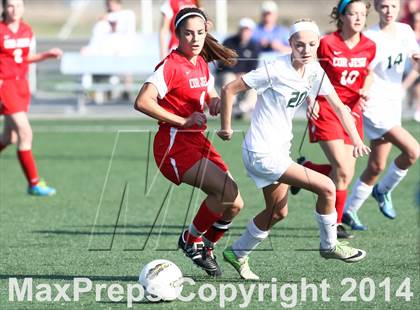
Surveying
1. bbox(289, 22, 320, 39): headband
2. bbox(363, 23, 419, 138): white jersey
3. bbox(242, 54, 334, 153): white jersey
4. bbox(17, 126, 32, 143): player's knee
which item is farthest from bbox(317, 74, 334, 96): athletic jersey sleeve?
bbox(17, 126, 32, 143): player's knee

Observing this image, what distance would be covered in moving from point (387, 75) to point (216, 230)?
269cm

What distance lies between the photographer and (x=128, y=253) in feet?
26.7

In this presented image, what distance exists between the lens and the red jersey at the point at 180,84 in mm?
7000

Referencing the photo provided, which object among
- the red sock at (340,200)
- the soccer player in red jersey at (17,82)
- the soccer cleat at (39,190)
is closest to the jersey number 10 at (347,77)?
the red sock at (340,200)

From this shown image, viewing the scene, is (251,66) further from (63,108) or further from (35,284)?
(35,284)

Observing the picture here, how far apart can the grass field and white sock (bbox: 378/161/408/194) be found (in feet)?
1.01

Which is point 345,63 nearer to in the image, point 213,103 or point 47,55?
point 213,103

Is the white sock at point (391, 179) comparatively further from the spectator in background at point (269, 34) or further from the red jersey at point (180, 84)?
the spectator in background at point (269, 34)

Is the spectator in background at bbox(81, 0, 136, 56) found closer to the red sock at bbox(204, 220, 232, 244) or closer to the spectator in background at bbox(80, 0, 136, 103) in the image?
the spectator in background at bbox(80, 0, 136, 103)

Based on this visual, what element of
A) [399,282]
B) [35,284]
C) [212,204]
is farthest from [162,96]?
[399,282]

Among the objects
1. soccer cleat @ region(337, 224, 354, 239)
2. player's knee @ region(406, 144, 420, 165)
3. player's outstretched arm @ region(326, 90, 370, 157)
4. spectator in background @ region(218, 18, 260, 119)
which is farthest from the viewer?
spectator in background @ region(218, 18, 260, 119)

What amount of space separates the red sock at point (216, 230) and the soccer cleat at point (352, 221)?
7.61 ft

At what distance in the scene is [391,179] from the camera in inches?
380

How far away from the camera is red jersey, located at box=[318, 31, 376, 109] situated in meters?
8.64
